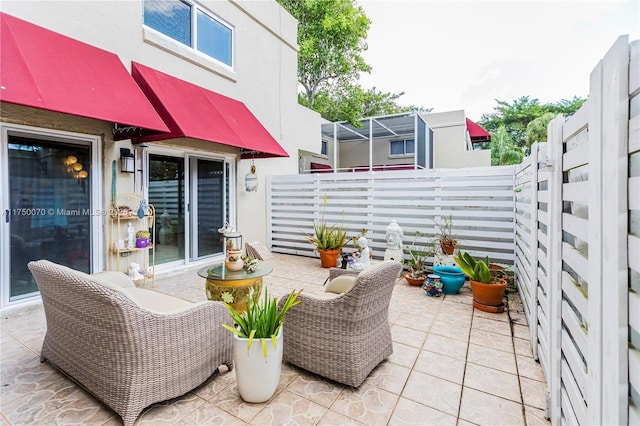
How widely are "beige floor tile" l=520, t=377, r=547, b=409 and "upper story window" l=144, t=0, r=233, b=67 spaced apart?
7.66m

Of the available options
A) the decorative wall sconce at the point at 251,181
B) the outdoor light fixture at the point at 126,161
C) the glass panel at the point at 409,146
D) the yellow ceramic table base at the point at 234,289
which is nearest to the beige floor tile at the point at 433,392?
the yellow ceramic table base at the point at 234,289

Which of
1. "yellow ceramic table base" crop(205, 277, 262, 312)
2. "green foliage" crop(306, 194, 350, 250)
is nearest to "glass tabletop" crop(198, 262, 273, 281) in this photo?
"yellow ceramic table base" crop(205, 277, 262, 312)

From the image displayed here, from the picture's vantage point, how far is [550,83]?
18906mm

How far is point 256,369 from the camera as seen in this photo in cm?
234

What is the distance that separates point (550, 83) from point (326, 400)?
78.2ft

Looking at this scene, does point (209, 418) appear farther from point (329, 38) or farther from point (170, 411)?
point (329, 38)

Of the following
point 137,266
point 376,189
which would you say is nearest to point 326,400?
point 137,266

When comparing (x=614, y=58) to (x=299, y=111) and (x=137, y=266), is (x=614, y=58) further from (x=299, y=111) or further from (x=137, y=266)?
(x=299, y=111)

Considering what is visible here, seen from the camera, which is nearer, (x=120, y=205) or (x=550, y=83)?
(x=120, y=205)

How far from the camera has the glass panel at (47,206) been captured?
166 inches

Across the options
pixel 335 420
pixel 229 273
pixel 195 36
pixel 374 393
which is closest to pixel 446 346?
pixel 374 393

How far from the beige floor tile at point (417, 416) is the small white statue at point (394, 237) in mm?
4010

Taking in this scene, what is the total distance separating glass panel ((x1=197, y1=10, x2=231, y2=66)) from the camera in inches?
261

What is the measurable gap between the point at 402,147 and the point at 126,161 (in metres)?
13.1
